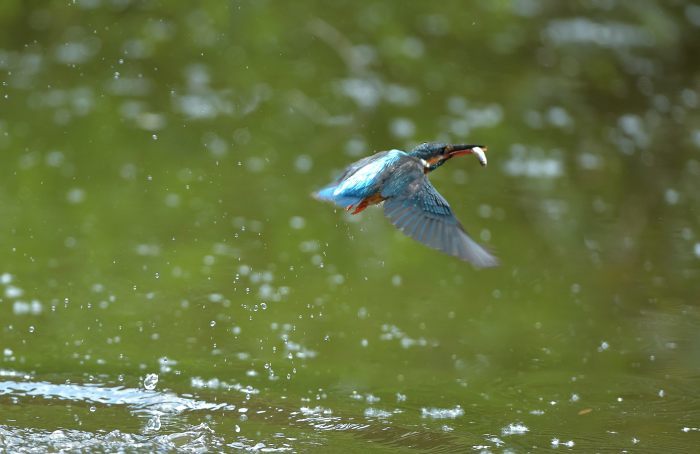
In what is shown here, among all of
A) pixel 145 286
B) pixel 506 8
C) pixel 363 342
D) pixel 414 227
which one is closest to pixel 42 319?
pixel 145 286

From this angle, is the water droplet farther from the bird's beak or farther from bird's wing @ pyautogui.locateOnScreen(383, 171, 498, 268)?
the bird's beak

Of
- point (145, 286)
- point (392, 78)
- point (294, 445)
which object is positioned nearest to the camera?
point (294, 445)

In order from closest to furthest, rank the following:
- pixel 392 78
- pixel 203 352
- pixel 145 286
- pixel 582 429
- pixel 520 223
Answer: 1. pixel 582 429
2. pixel 203 352
3. pixel 145 286
4. pixel 520 223
5. pixel 392 78

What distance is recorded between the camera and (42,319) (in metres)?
5.61

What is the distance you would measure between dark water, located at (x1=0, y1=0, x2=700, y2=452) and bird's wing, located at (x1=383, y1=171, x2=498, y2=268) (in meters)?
0.88

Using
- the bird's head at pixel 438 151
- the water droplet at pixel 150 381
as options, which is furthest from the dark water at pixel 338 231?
the bird's head at pixel 438 151

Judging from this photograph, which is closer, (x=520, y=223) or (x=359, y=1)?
(x=520, y=223)

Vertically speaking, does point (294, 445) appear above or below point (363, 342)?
below

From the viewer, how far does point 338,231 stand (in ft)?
23.9

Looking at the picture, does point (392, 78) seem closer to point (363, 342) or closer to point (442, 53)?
point (442, 53)

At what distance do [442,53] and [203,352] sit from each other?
6.52 meters

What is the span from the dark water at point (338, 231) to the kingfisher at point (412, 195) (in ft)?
2.93

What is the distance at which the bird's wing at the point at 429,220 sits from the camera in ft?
13.8

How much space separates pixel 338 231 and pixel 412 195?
9.20 ft
